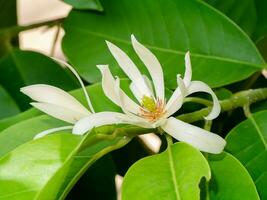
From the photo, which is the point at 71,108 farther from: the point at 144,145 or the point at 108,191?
the point at 144,145

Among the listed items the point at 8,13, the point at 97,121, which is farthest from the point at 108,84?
the point at 8,13

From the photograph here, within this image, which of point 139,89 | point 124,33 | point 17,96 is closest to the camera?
point 139,89

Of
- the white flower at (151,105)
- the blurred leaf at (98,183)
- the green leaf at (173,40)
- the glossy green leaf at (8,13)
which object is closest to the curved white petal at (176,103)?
the white flower at (151,105)

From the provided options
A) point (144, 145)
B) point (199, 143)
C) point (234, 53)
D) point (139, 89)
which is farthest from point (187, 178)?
point (144, 145)

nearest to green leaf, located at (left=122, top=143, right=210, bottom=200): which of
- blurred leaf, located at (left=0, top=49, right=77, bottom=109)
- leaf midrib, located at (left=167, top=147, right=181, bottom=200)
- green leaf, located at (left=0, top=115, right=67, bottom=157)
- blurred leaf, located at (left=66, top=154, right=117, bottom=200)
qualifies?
leaf midrib, located at (left=167, top=147, right=181, bottom=200)

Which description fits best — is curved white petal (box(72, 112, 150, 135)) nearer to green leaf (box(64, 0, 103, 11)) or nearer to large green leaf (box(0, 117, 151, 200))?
large green leaf (box(0, 117, 151, 200))

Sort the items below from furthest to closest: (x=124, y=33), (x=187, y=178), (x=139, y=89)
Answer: (x=124, y=33), (x=139, y=89), (x=187, y=178)

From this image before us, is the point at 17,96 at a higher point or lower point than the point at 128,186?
lower
